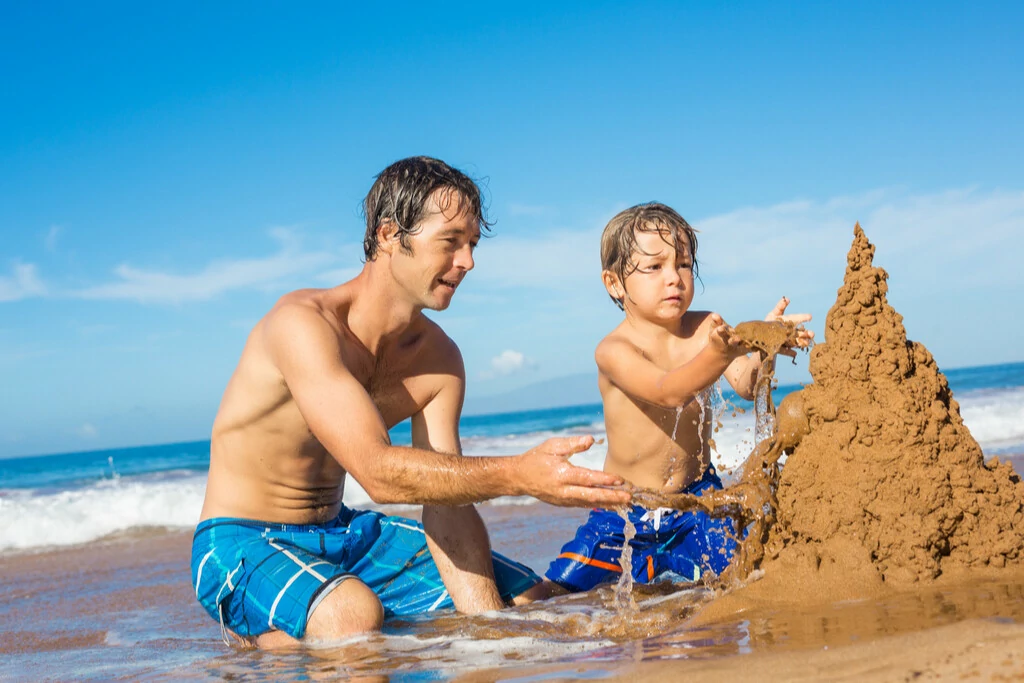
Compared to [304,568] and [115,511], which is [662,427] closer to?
[304,568]

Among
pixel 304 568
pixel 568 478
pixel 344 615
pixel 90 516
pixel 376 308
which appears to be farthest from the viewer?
pixel 90 516

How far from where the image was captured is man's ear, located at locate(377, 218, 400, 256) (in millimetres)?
3543

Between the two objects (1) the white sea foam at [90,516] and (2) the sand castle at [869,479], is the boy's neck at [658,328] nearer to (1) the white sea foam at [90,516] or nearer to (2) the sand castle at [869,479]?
(2) the sand castle at [869,479]

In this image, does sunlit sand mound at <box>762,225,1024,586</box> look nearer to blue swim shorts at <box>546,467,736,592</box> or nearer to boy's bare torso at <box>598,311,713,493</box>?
blue swim shorts at <box>546,467,736,592</box>

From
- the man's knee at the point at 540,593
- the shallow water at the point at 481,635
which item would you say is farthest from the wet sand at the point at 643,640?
the man's knee at the point at 540,593

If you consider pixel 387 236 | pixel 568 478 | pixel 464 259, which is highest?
pixel 387 236

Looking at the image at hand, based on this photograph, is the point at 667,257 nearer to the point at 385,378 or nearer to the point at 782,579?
the point at 385,378

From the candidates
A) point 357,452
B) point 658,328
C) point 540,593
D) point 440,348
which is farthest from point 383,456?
point 658,328

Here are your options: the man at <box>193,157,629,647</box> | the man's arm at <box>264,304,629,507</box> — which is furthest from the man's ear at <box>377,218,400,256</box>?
the man's arm at <box>264,304,629,507</box>

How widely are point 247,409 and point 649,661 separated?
79.6 inches

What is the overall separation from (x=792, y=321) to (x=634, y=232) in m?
1.34

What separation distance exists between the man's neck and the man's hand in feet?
4.34

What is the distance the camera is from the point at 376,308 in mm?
3625

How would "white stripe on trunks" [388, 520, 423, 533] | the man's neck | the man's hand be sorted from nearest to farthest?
the man's hand, the man's neck, "white stripe on trunks" [388, 520, 423, 533]
